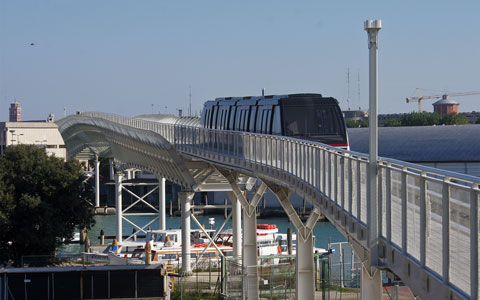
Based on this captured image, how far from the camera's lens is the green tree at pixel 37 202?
49.0m

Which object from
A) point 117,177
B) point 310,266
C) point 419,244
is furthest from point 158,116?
point 419,244

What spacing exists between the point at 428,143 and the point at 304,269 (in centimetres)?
3727

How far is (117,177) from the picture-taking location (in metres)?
68.4

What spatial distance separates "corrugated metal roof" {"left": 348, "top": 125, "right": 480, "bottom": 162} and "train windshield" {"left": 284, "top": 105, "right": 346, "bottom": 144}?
16.0m

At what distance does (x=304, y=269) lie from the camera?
2758cm

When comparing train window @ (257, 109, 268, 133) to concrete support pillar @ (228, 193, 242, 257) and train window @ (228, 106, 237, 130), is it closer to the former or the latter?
train window @ (228, 106, 237, 130)

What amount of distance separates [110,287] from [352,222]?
2165cm

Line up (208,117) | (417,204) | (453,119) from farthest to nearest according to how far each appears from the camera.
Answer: (453,119) < (208,117) < (417,204)

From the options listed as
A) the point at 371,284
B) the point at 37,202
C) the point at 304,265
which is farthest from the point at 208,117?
the point at 371,284

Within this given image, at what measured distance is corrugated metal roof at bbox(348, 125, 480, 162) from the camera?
188 ft

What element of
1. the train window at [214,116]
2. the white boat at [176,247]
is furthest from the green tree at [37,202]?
the train window at [214,116]

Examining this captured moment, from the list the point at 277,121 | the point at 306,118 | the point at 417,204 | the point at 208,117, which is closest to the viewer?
the point at 417,204

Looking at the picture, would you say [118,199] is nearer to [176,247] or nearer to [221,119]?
[176,247]

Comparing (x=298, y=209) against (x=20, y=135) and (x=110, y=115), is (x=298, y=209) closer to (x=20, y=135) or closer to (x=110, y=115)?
(x=110, y=115)
